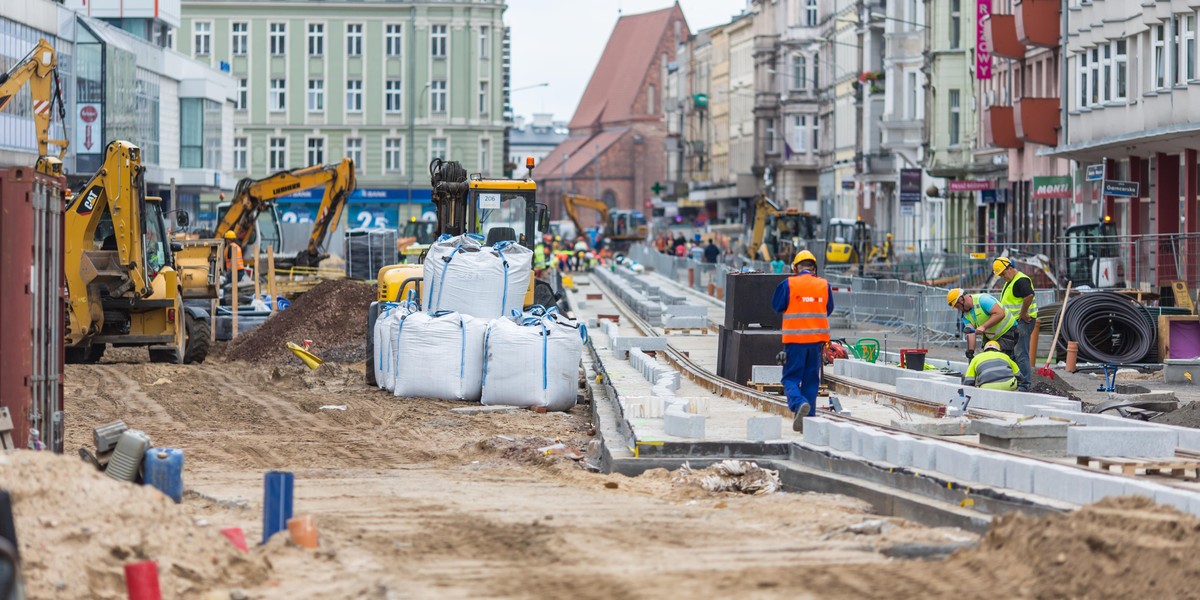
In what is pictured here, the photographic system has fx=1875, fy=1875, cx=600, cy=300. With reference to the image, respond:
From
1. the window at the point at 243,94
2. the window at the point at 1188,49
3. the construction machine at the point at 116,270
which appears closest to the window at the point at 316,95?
the window at the point at 243,94

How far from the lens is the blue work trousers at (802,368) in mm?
15391

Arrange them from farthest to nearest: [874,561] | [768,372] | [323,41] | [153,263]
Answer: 1. [323,41]
2. [153,263]
3. [768,372]
4. [874,561]

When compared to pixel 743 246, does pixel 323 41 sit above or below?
above

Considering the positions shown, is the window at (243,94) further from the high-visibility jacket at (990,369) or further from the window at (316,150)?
the high-visibility jacket at (990,369)

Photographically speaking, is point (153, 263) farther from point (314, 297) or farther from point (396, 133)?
point (396, 133)

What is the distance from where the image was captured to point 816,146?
98688 mm

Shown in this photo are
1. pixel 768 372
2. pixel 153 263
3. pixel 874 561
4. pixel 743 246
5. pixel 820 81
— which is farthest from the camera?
pixel 820 81

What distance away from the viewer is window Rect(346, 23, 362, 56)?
102m

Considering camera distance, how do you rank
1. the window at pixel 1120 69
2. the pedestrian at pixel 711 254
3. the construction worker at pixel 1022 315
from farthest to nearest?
1. the pedestrian at pixel 711 254
2. the window at pixel 1120 69
3. the construction worker at pixel 1022 315

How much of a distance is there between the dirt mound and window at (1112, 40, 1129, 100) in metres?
16.3

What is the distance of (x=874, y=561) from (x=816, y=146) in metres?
90.5

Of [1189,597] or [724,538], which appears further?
[724,538]

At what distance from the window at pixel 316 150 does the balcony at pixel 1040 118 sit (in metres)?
63.7

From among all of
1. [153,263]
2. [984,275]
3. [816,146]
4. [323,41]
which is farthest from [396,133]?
[153,263]
